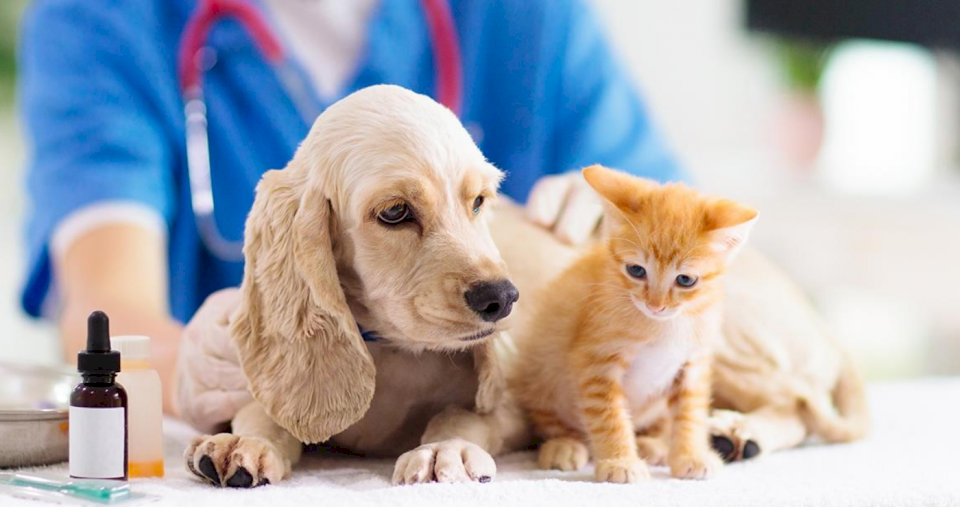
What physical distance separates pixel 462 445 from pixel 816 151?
3.22 metres

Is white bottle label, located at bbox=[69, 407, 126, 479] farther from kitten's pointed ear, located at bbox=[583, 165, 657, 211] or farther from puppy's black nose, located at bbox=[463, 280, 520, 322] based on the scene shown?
kitten's pointed ear, located at bbox=[583, 165, 657, 211]

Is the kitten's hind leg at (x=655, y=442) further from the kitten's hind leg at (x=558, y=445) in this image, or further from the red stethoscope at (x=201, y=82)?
the red stethoscope at (x=201, y=82)

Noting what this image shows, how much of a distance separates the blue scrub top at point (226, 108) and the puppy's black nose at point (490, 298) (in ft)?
3.27

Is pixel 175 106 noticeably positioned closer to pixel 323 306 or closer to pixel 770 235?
pixel 323 306

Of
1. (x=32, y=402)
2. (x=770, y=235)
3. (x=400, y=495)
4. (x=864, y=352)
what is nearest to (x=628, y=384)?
(x=400, y=495)

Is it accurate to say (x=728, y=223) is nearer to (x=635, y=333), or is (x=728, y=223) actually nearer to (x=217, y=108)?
(x=635, y=333)

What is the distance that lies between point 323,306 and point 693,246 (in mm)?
355

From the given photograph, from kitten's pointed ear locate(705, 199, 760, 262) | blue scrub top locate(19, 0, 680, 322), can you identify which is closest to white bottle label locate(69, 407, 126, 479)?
kitten's pointed ear locate(705, 199, 760, 262)

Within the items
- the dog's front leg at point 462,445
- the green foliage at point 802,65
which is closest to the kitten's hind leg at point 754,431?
the dog's front leg at point 462,445

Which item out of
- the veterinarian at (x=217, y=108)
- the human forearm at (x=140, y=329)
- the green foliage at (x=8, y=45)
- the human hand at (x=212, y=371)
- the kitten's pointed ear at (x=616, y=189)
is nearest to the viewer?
the kitten's pointed ear at (x=616, y=189)

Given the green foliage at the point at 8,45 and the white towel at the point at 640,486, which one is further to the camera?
the green foliage at the point at 8,45

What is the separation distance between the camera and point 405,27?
A: 2.03 meters

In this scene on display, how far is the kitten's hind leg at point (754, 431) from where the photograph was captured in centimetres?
117

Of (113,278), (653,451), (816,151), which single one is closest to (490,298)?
(653,451)
